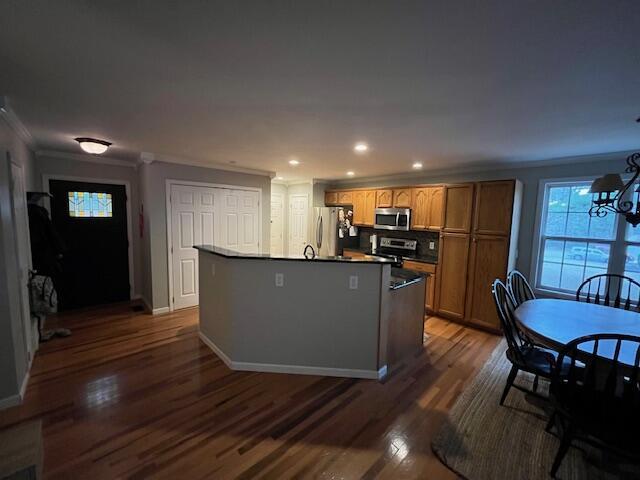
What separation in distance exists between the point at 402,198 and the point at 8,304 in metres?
4.82

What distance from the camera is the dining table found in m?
1.87

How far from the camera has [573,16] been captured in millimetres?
1114

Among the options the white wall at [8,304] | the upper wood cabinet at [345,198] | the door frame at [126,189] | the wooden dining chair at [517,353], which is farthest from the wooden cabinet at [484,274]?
the door frame at [126,189]

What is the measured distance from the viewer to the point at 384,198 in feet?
17.0

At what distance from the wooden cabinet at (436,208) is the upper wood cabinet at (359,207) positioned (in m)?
1.34

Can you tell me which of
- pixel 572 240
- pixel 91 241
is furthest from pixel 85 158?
pixel 572 240

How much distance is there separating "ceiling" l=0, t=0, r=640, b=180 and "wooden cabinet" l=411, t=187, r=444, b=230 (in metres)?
1.56

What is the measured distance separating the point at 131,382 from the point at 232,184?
327 centimetres

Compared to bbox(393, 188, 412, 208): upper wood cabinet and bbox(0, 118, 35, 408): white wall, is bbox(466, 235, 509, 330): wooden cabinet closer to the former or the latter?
bbox(393, 188, 412, 208): upper wood cabinet

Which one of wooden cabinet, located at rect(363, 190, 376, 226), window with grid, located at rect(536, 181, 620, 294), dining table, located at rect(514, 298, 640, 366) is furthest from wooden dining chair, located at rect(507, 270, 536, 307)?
wooden cabinet, located at rect(363, 190, 376, 226)

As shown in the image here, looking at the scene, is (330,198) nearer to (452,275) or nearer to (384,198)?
(384,198)

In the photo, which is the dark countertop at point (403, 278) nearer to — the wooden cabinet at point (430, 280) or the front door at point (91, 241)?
the wooden cabinet at point (430, 280)

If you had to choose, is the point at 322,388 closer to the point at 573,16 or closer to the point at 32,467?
the point at 32,467

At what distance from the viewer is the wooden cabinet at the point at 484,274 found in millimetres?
3828
